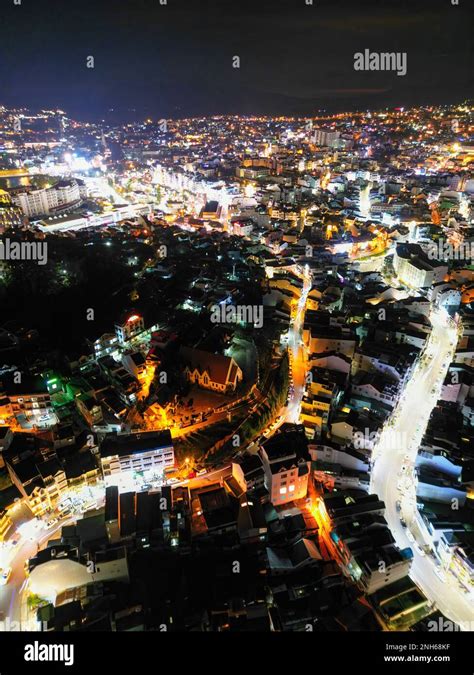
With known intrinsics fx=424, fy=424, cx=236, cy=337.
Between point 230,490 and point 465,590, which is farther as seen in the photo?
point 230,490

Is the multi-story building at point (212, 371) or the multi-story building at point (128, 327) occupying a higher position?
the multi-story building at point (128, 327)

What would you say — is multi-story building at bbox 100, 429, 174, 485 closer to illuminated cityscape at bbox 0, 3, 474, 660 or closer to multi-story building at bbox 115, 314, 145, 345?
illuminated cityscape at bbox 0, 3, 474, 660

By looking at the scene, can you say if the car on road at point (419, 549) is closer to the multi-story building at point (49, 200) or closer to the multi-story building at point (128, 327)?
the multi-story building at point (128, 327)

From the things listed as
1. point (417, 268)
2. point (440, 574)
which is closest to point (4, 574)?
point (440, 574)

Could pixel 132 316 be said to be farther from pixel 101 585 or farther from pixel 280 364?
pixel 101 585

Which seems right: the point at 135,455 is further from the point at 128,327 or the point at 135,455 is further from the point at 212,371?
the point at 128,327

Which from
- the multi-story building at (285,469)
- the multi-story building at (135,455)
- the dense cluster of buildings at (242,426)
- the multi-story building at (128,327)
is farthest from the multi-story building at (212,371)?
the multi-story building at (285,469)

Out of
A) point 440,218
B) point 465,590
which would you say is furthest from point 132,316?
point 440,218
